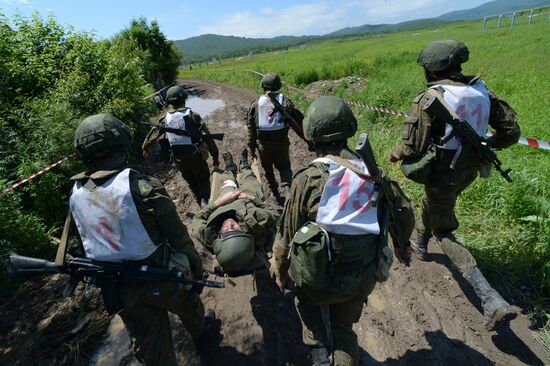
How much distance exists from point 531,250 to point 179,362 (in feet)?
13.4

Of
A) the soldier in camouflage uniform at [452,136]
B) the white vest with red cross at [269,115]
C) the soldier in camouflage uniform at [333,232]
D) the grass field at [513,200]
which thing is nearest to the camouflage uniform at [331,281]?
the soldier in camouflage uniform at [333,232]

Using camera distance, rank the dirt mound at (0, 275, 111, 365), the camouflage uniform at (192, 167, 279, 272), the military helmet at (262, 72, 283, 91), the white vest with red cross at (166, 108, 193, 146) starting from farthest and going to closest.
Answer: the military helmet at (262, 72, 283, 91)
the white vest with red cross at (166, 108, 193, 146)
the dirt mound at (0, 275, 111, 365)
the camouflage uniform at (192, 167, 279, 272)

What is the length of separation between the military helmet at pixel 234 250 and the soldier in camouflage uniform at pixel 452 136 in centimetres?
197

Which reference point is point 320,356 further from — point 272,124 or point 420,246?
point 272,124

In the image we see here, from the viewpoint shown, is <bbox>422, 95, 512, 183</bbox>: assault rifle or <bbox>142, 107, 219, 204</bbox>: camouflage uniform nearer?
<bbox>422, 95, 512, 183</bbox>: assault rifle

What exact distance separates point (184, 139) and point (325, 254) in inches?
143

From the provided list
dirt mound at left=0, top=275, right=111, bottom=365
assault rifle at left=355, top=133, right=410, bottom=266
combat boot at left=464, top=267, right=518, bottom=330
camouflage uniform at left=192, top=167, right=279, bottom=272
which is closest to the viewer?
assault rifle at left=355, top=133, right=410, bottom=266

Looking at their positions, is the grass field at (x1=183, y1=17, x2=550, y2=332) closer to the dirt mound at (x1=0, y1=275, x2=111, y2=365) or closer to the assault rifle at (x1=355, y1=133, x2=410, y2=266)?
the assault rifle at (x1=355, y1=133, x2=410, y2=266)

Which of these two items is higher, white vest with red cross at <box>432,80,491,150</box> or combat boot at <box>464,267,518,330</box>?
white vest with red cross at <box>432,80,491,150</box>

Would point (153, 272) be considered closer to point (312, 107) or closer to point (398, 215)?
point (312, 107)

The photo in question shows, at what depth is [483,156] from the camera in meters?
3.19

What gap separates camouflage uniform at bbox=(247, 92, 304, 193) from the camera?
5273 mm

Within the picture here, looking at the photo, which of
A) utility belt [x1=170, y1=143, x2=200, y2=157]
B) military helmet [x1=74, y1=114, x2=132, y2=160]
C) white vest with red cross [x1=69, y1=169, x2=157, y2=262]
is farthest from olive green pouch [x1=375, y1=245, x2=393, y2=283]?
utility belt [x1=170, y1=143, x2=200, y2=157]

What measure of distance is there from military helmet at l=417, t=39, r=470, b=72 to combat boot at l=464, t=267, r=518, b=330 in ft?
6.77
